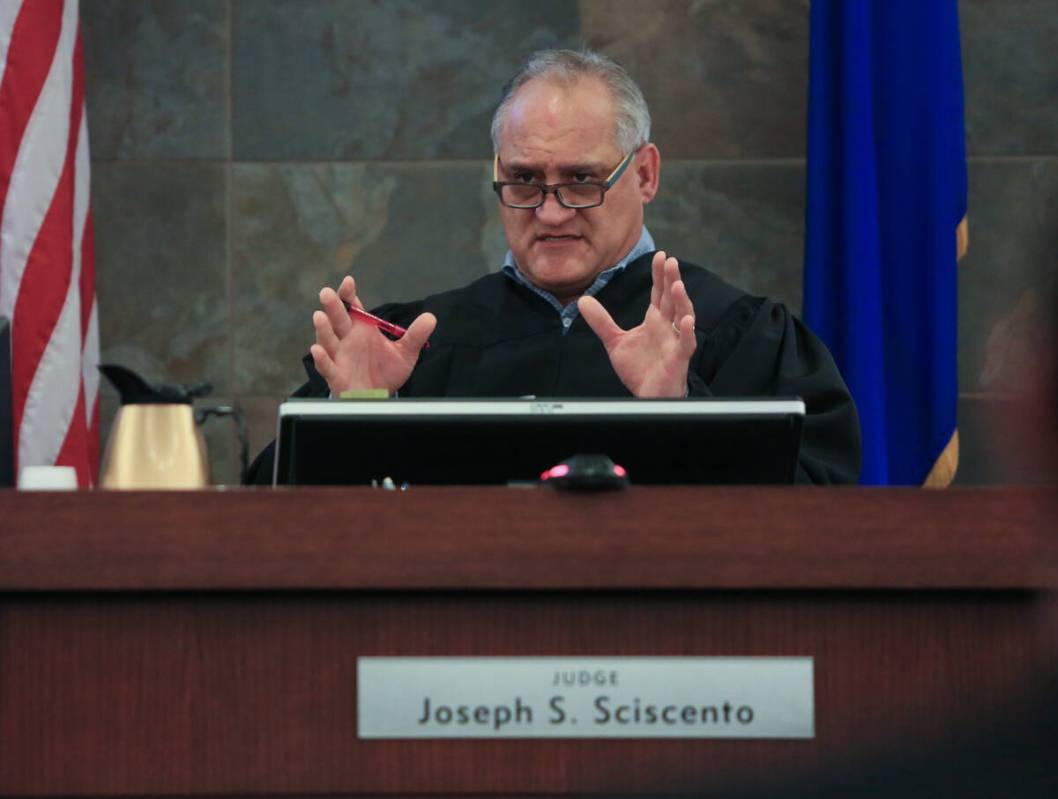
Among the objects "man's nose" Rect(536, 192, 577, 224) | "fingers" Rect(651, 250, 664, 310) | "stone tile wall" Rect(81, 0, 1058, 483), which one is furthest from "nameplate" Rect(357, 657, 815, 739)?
"stone tile wall" Rect(81, 0, 1058, 483)

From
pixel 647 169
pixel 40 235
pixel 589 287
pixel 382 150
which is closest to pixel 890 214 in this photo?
pixel 647 169

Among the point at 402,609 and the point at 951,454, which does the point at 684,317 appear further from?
the point at 951,454

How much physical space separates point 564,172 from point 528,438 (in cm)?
136

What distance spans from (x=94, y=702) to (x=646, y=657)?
0.45m

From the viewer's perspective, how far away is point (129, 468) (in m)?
1.60

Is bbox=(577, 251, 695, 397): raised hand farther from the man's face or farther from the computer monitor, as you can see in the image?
the man's face

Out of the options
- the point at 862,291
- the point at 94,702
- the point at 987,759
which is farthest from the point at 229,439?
the point at 987,759

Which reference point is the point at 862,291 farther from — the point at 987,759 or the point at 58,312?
the point at 987,759

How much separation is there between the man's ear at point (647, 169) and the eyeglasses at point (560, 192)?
0.11m

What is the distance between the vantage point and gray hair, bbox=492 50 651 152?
2795 millimetres

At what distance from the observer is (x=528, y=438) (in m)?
1.47

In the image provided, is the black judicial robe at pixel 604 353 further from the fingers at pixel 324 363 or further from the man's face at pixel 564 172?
the fingers at pixel 324 363

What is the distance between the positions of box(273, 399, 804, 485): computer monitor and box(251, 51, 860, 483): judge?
975mm

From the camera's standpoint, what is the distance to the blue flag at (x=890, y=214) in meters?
3.30
